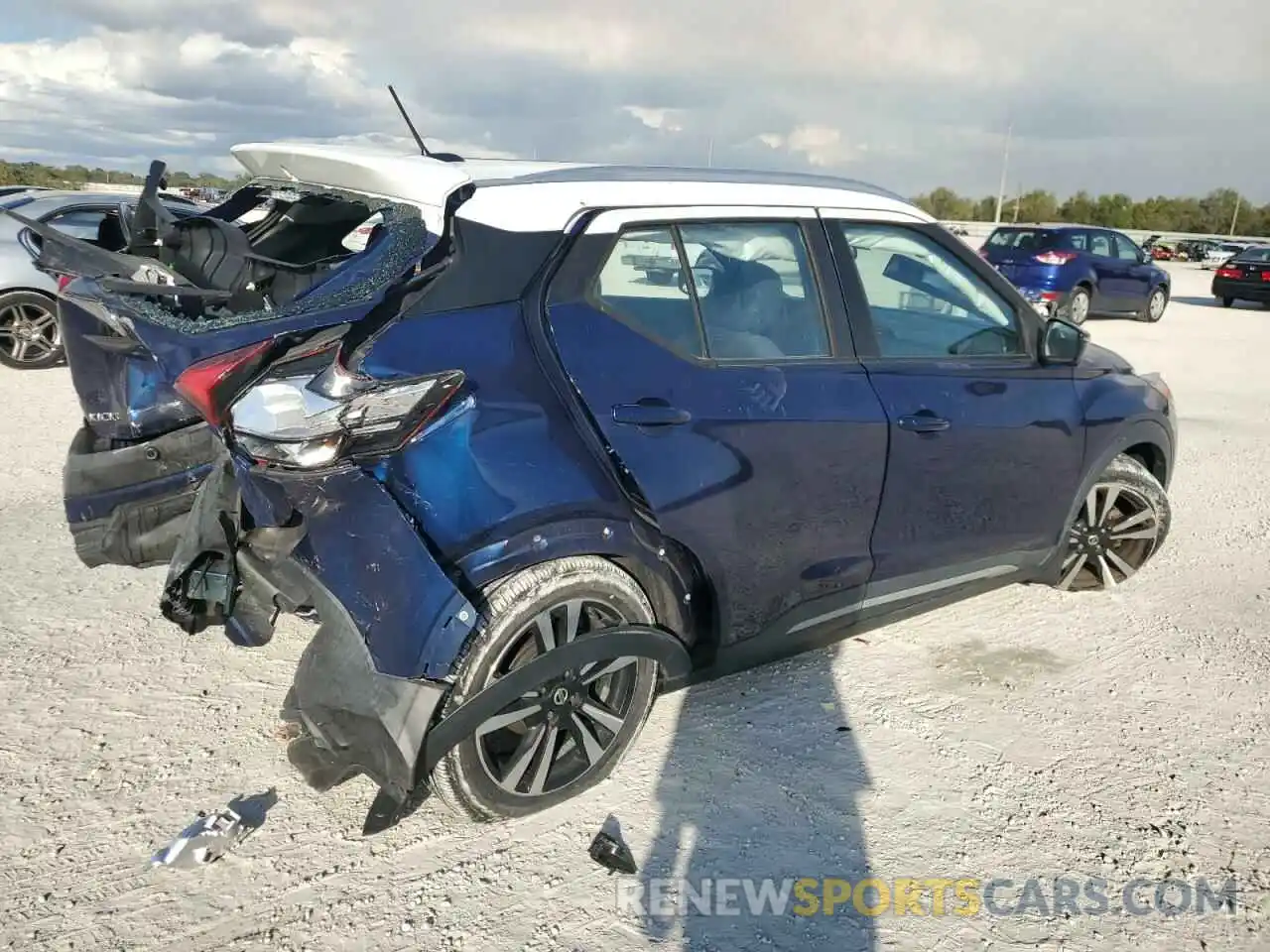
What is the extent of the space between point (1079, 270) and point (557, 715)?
15523 millimetres

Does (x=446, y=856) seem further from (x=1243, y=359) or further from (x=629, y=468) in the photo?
(x=1243, y=359)

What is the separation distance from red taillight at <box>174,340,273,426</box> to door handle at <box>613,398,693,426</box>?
96cm

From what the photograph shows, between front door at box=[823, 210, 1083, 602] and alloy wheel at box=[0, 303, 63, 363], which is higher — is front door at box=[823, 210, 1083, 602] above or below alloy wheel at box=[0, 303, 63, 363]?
above

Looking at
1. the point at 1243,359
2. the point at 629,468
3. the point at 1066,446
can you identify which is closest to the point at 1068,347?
the point at 1066,446

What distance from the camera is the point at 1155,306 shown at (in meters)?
17.3

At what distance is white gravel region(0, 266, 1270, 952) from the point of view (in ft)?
7.98

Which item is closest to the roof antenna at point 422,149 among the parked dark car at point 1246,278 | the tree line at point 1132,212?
the parked dark car at point 1246,278

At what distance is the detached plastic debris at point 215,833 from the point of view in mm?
2562

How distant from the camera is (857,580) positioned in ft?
11.0

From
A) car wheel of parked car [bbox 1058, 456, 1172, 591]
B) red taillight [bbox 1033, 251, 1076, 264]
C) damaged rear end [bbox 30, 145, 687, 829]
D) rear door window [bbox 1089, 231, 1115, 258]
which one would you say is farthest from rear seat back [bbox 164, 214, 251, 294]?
rear door window [bbox 1089, 231, 1115, 258]

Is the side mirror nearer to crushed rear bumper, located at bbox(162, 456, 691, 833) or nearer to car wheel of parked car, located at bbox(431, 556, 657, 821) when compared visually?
car wheel of parked car, located at bbox(431, 556, 657, 821)

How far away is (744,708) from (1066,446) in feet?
5.71

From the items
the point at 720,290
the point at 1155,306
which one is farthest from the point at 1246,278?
the point at 720,290

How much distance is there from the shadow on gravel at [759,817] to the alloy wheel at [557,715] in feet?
0.99
